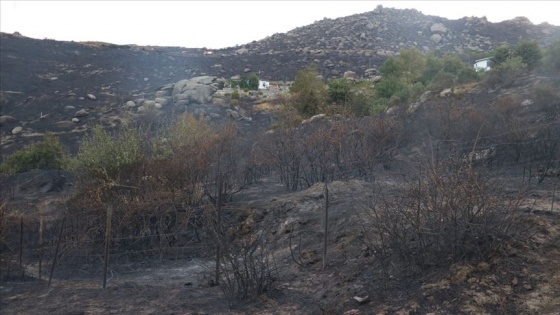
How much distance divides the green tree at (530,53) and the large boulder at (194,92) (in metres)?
21.5

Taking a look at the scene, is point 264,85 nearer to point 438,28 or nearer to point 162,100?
point 162,100

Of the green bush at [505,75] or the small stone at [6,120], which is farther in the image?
the small stone at [6,120]

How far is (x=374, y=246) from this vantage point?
8.41m

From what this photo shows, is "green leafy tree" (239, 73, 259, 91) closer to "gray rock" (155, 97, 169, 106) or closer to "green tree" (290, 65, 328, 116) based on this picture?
"gray rock" (155, 97, 169, 106)

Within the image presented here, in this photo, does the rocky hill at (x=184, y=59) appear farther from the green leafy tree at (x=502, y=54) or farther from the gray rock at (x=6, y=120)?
the green leafy tree at (x=502, y=54)

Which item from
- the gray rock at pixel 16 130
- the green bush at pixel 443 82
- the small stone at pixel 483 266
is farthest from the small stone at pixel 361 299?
the gray rock at pixel 16 130

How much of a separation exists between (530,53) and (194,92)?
23763 mm

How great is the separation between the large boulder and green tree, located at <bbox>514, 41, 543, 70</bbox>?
2147 cm

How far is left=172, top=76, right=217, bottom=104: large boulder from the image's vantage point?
4359cm

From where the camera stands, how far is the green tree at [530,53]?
2771 centimetres

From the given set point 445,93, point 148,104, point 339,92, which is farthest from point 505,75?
point 148,104

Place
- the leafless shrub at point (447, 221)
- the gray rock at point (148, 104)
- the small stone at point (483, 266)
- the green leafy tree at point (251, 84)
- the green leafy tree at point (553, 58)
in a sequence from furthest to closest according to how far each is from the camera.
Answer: the green leafy tree at point (251, 84) < the gray rock at point (148, 104) < the green leafy tree at point (553, 58) < the leafless shrub at point (447, 221) < the small stone at point (483, 266)

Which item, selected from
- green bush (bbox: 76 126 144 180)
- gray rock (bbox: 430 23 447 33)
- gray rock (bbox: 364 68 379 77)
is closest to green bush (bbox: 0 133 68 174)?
green bush (bbox: 76 126 144 180)

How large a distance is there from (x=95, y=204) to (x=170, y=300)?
4.71 metres
